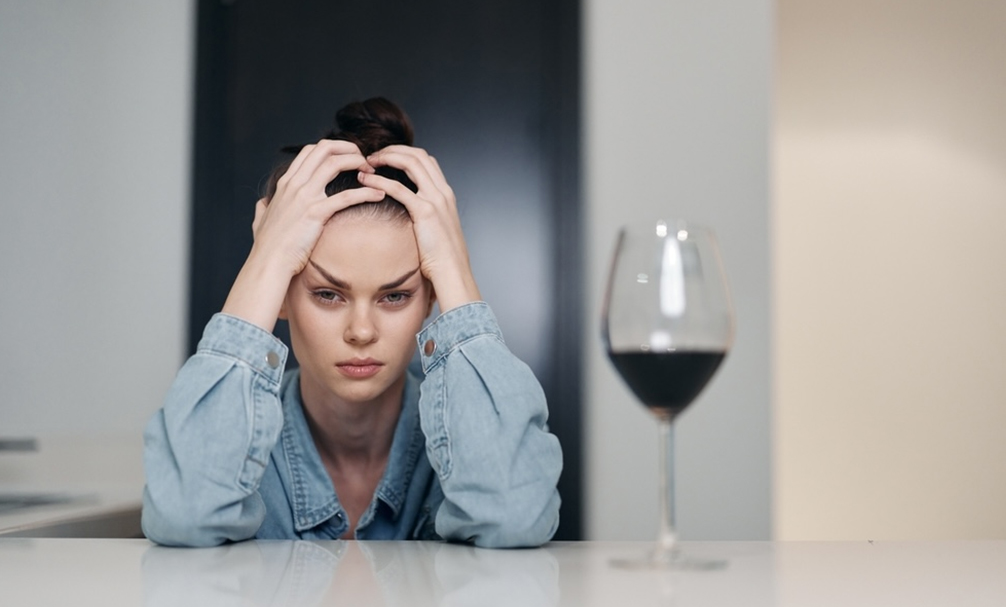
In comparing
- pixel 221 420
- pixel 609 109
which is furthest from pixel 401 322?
pixel 609 109

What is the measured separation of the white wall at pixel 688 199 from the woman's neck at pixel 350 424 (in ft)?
2.32

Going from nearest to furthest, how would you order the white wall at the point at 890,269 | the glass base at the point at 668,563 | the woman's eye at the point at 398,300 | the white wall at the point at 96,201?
the glass base at the point at 668,563 < the woman's eye at the point at 398,300 < the white wall at the point at 96,201 < the white wall at the point at 890,269

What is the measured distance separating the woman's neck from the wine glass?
0.83 metres

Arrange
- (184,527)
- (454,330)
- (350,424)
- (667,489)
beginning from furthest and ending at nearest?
1. (350,424)
2. (454,330)
3. (184,527)
4. (667,489)

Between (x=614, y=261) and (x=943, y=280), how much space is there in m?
2.77

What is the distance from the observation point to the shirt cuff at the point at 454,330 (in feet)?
3.75

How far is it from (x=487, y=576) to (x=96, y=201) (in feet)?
5.31

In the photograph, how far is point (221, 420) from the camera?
40.3 inches

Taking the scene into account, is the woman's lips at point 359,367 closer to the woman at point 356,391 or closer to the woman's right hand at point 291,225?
the woman at point 356,391

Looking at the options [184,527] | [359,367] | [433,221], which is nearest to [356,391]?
[359,367]

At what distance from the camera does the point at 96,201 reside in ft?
6.53

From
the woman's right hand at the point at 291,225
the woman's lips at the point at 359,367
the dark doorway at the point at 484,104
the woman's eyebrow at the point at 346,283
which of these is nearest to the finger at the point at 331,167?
the woman's right hand at the point at 291,225

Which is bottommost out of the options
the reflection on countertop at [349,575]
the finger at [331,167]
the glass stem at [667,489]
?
the reflection on countertop at [349,575]

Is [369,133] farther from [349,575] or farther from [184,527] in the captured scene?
[349,575]
